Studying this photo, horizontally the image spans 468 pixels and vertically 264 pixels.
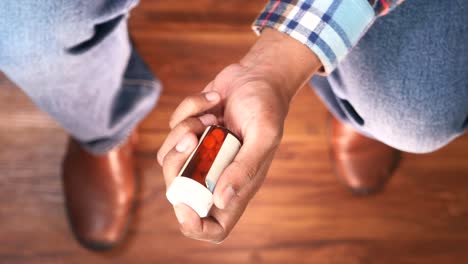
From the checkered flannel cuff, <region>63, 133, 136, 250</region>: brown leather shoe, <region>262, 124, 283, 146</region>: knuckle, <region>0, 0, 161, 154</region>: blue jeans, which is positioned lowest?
<region>63, 133, 136, 250</region>: brown leather shoe

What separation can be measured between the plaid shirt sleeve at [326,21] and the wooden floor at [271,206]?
48cm

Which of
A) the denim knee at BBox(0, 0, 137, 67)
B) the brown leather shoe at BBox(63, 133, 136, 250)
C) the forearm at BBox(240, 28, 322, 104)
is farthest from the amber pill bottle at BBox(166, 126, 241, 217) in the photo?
the brown leather shoe at BBox(63, 133, 136, 250)

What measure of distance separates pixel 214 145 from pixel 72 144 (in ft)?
1.82

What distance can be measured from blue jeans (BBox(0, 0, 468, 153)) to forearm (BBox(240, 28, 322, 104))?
142 millimetres

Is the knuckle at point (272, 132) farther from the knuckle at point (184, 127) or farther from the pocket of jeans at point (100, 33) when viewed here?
the pocket of jeans at point (100, 33)

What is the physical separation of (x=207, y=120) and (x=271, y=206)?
0.47 metres

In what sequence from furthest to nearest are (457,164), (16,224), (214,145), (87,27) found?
(457,164) < (16,224) < (87,27) < (214,145)

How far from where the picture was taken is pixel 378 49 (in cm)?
71

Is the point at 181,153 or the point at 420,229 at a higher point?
the point at 181,153

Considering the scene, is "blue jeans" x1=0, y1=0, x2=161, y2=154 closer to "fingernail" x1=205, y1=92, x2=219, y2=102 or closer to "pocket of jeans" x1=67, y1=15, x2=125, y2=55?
"pocket of jeans" x1=67, y1=15, x2=125, y2=55

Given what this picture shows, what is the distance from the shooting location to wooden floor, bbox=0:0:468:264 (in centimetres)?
98

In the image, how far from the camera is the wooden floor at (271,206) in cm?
98

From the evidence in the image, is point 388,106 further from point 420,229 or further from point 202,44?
point 202,44

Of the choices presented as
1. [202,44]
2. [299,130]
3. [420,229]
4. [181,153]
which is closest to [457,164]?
[420,229]
